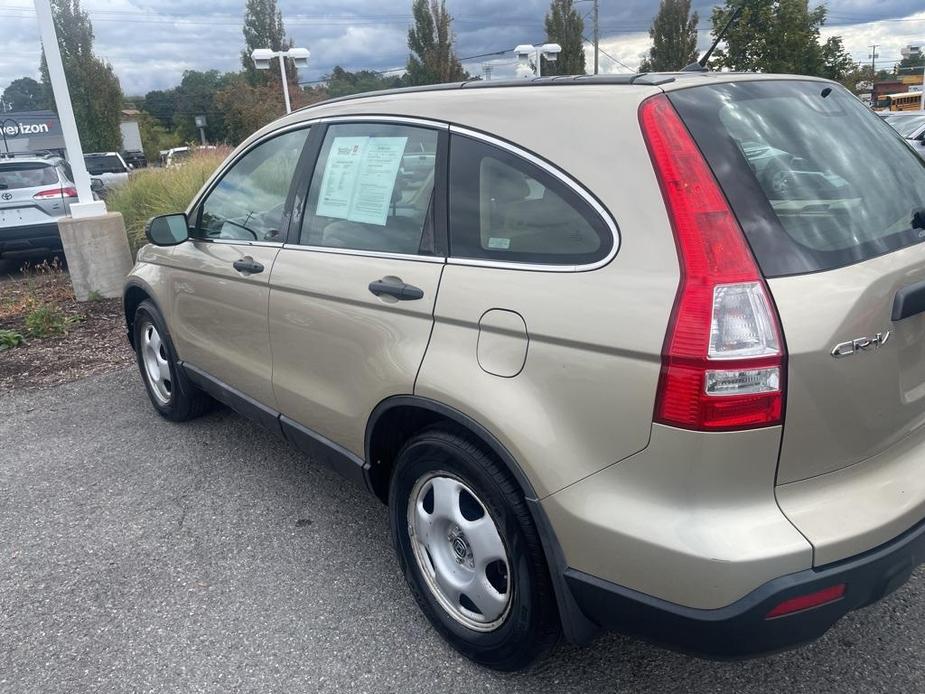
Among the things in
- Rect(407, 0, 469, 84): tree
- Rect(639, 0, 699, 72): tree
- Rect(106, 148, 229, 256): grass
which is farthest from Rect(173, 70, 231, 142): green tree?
Rect(106, 148, 229, 256): grass

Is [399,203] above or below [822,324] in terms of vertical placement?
above

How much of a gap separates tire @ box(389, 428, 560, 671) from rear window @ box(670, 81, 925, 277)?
3.26ft

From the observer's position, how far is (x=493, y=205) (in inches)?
91.6

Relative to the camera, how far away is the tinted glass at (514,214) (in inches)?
80.4

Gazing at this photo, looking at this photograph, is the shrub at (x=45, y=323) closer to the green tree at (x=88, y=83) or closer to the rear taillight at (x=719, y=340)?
the rear taillight at (x=719, y=340)

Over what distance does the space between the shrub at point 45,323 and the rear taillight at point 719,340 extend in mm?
6766

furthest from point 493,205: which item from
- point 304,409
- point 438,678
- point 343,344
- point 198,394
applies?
point 198,394

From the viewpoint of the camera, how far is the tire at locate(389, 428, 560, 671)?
7.25 ft

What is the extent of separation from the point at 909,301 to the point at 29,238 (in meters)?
10.7

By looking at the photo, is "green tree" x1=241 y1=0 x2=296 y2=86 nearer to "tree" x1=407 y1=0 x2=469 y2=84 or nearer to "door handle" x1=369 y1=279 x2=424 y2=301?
"tree" x1=407 y1=0 x2=469 y2=84

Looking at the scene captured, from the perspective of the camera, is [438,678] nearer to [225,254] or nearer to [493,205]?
[493,205]

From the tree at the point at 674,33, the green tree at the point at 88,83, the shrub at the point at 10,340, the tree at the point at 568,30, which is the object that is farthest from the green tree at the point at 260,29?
the shrub at the point at 10,340

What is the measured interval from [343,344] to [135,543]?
1512 mm

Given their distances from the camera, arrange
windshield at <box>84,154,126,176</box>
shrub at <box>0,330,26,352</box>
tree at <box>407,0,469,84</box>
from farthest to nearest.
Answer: tree at <box>407,0,469,84</box> → windshield at <box>84,154,126,176</box> → shrub at <box>0,330,26,352</box>
